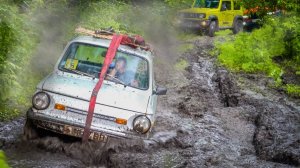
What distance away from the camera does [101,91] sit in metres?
6.05

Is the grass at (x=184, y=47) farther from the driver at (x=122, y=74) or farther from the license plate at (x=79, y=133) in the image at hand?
the license plate at (x=79, y=133)

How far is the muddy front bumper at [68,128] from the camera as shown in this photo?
5707 millimetres

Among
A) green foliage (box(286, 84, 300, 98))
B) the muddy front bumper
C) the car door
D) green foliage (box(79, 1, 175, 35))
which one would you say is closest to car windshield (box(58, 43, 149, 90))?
the muddy front bumper

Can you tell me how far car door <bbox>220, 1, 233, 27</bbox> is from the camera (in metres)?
20.3

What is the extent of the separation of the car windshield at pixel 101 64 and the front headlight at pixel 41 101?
0.83 m

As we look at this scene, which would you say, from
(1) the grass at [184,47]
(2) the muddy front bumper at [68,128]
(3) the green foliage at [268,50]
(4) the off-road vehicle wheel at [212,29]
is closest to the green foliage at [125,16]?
(1) the grass at [184,47]

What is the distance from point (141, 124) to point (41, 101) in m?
1.42

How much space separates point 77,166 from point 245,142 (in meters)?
3.98

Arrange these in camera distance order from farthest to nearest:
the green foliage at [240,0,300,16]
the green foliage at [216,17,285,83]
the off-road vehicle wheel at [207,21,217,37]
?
1. the off-road vehicle wheel at [207,21,217,37]
2. the green foliage at [240,0,300,16]
3. the green foliage at [216,17,285,83]

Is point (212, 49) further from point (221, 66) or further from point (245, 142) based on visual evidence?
point (245, 142)

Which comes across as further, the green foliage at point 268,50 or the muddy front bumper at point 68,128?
the green foliage at point 268,50

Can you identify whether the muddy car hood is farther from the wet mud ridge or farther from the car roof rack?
the car roof rack

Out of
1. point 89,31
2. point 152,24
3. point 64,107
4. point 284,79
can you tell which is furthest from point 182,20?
point 64,107

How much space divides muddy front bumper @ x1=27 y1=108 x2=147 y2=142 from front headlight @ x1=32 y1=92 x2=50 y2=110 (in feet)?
0.32
